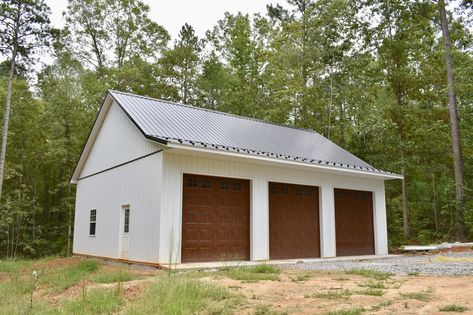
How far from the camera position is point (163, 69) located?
25.6 metres

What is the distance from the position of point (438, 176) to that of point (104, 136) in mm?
17618

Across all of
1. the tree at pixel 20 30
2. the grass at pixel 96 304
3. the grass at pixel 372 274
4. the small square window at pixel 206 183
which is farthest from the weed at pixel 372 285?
the tree at pixel 20 30

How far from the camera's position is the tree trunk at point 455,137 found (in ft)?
51.6

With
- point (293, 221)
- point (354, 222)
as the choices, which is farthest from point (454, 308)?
point (354, 222)

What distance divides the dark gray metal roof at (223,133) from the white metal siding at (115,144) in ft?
1.66

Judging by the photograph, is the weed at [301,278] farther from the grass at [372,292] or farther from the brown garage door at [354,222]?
the brown garage door at [354,222]

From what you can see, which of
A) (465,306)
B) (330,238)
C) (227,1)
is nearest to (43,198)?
(227,1)

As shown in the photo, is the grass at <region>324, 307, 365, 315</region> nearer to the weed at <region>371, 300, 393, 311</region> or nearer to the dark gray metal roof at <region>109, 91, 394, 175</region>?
the weed at <region>371, 300, 393, 311</region>

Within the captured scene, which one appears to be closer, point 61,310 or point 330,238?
point 61,310

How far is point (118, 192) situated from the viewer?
40.5ft

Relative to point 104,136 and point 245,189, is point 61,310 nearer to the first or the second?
point 245,189

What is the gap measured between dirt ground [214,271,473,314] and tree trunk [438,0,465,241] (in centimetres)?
990

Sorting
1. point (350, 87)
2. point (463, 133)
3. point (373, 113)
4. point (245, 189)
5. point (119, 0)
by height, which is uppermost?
point (119, 0)

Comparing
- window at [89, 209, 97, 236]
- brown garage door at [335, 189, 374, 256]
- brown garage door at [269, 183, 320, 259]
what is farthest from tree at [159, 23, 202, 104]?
brown garage door at [269, 183, 320, 259]
